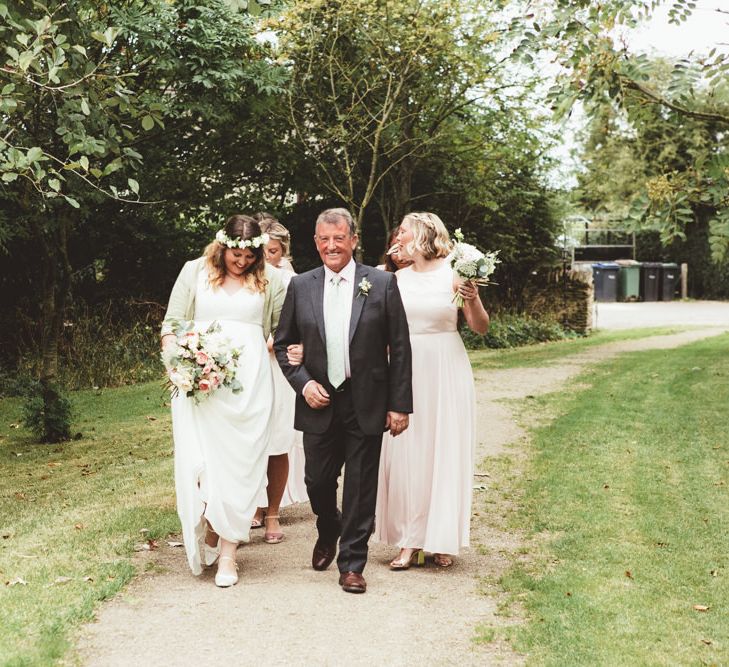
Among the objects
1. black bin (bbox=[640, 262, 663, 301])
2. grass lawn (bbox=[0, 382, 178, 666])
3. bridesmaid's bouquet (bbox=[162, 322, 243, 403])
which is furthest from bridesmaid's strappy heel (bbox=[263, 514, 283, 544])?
black bin (bbox=[640, 262, 663, 301])

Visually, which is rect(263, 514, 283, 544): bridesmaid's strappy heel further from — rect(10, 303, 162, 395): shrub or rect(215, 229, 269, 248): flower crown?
rect(10, 303, 162, 395): shrub

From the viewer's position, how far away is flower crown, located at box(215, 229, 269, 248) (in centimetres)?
579

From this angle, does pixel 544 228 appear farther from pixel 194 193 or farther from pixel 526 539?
pixel 526 539

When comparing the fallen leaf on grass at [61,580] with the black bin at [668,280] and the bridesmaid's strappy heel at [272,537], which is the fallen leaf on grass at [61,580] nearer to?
the bridesmaid's strappy heel at [272,537]

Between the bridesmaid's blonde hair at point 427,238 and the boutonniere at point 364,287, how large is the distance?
63cm

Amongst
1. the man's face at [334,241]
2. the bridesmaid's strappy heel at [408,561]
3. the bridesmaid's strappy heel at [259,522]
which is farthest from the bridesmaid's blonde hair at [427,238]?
the bridesmaid's strappy heel at [259,522]

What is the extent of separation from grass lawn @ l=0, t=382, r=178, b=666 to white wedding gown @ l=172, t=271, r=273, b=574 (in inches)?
23.9

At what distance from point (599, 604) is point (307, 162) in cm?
1493

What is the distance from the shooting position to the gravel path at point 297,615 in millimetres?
4613

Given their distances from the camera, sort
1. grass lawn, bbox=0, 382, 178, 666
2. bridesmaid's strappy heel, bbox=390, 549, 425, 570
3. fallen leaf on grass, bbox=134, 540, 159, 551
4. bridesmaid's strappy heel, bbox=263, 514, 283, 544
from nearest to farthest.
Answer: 1. grass lawn, bbox=0, 382, 178, 666
2. bridesmaid's strappy heel, bbox=390, 549, 425, 570
3. fallen leaf on grass, bbox=134, 540, 159, 551
4. bridesmaid's strappy heel, bbox=263, 514, 283, 544

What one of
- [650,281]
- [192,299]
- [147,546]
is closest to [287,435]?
[147,546]

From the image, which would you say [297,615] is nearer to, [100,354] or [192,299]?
[192,299]

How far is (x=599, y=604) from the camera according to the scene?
5383mm

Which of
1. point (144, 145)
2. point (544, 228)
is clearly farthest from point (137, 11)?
point (544, 228)
